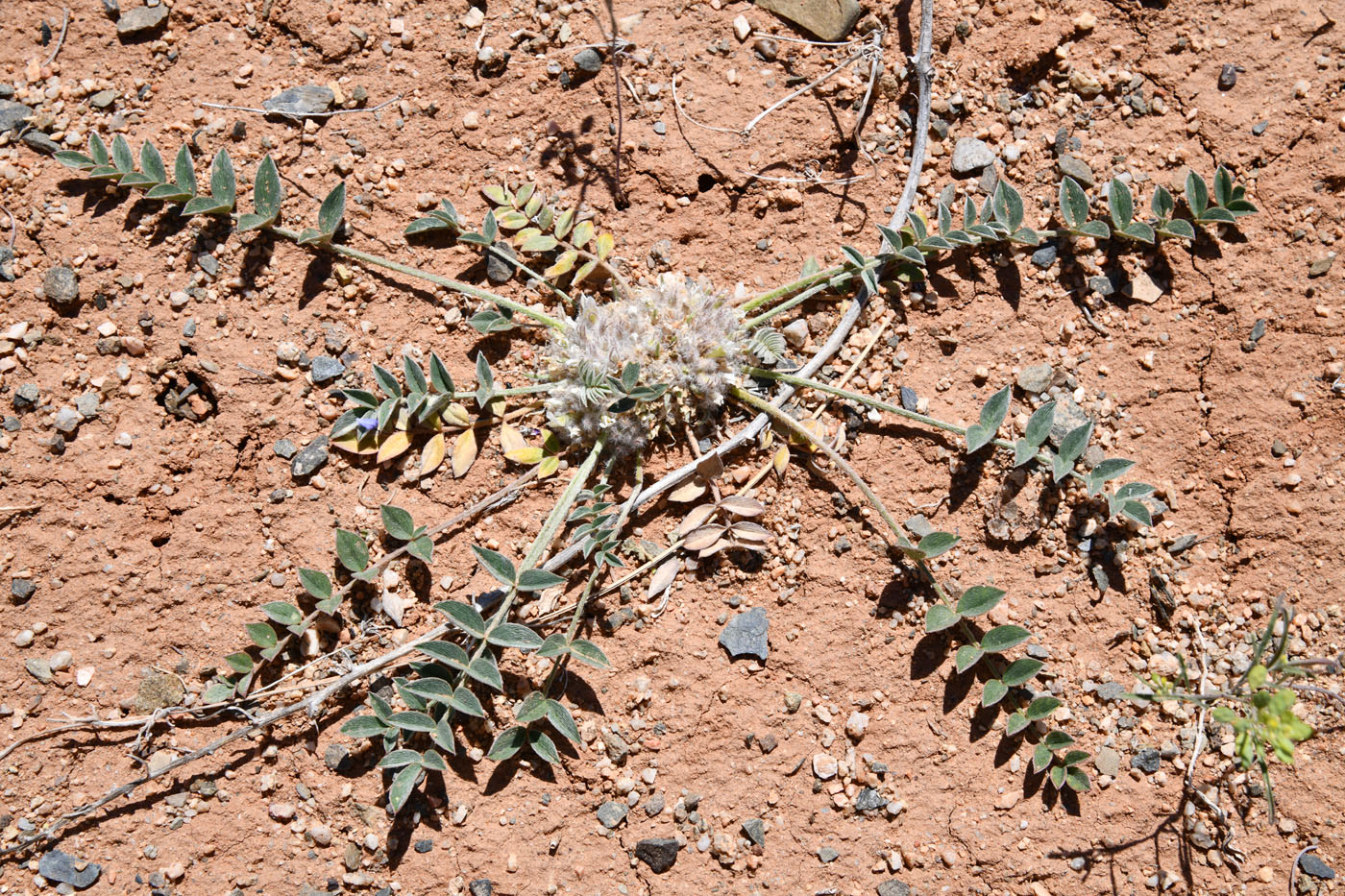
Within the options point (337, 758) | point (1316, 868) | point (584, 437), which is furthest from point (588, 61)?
point (1316, 868)

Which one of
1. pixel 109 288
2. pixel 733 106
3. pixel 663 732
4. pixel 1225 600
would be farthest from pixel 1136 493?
pixel 109 288

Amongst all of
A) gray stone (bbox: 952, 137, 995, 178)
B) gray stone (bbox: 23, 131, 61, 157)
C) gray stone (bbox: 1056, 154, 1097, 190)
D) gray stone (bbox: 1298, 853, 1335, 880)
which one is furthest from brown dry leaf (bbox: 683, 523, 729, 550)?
gray stone (bbox: 23, 131, 61, 157)

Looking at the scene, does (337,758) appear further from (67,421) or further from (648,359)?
(648,359)

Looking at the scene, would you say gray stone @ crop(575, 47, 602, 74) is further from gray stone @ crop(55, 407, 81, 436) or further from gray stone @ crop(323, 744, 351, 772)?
gray stone @ crop(323, 744, 351, 772)

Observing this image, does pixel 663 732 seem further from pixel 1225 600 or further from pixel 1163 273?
pixel 1163 273

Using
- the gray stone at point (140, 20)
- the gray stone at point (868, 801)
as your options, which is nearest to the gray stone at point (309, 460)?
the gray stone at point (140, 20)
